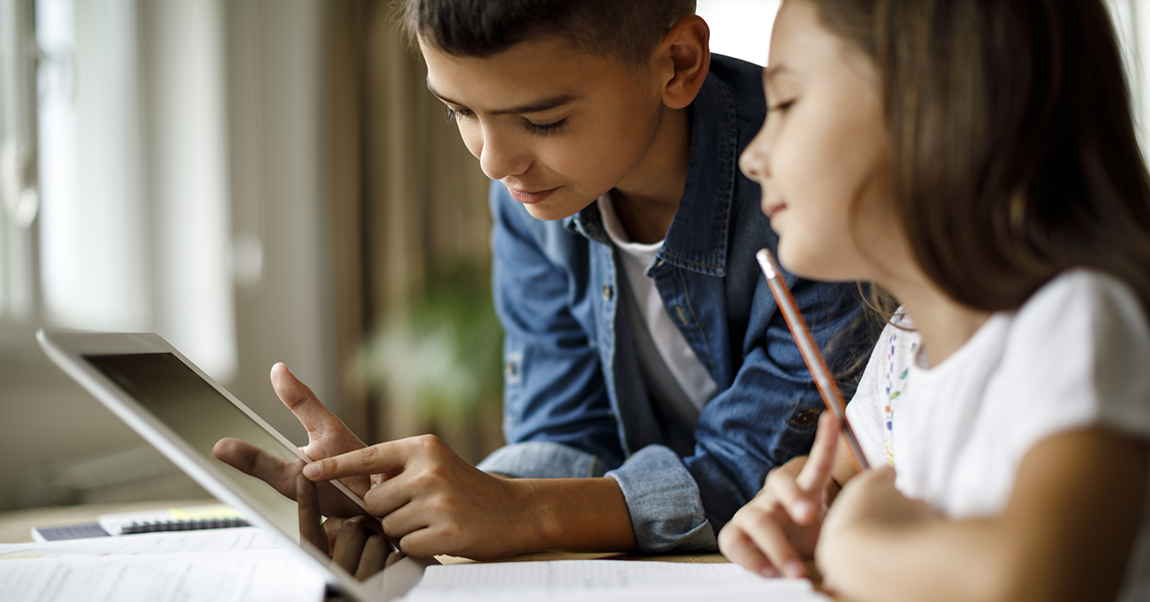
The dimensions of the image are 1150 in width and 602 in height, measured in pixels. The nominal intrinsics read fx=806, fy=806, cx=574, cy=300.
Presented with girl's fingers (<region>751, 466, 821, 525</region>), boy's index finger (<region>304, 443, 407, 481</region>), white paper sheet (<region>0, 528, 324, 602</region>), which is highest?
girl's fingers (<region>751, 466, 821, 525</region>)

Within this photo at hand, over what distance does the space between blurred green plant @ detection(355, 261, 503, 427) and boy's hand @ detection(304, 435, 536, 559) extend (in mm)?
1798

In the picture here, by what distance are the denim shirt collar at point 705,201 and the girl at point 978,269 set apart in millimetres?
304

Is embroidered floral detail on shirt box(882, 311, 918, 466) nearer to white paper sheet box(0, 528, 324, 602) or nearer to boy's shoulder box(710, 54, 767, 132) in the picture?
boy's shoulder box(710, 54, 767, 132)

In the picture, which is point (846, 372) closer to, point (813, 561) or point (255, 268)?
point (813, 561)

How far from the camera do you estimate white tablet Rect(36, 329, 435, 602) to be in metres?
0.53

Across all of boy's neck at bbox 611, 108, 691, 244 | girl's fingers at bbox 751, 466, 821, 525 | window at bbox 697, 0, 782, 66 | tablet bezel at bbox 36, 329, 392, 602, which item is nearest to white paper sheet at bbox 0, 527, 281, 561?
tablet bezel at bbox 36, 329, 392, 602

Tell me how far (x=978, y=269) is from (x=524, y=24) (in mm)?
472

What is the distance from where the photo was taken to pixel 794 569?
567mm

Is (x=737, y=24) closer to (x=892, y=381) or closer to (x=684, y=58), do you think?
(x=684, y=58)

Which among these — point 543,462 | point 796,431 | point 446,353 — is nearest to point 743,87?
point 796,431

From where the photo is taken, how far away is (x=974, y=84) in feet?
1.62

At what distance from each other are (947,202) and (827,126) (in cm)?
10

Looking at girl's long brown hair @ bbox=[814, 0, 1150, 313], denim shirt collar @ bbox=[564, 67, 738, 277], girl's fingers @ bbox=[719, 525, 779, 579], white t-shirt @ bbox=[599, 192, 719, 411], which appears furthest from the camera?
white t-shirt @ bbox=[599, 192, 719, 411]

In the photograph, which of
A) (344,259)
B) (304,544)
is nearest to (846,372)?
(304,544)
